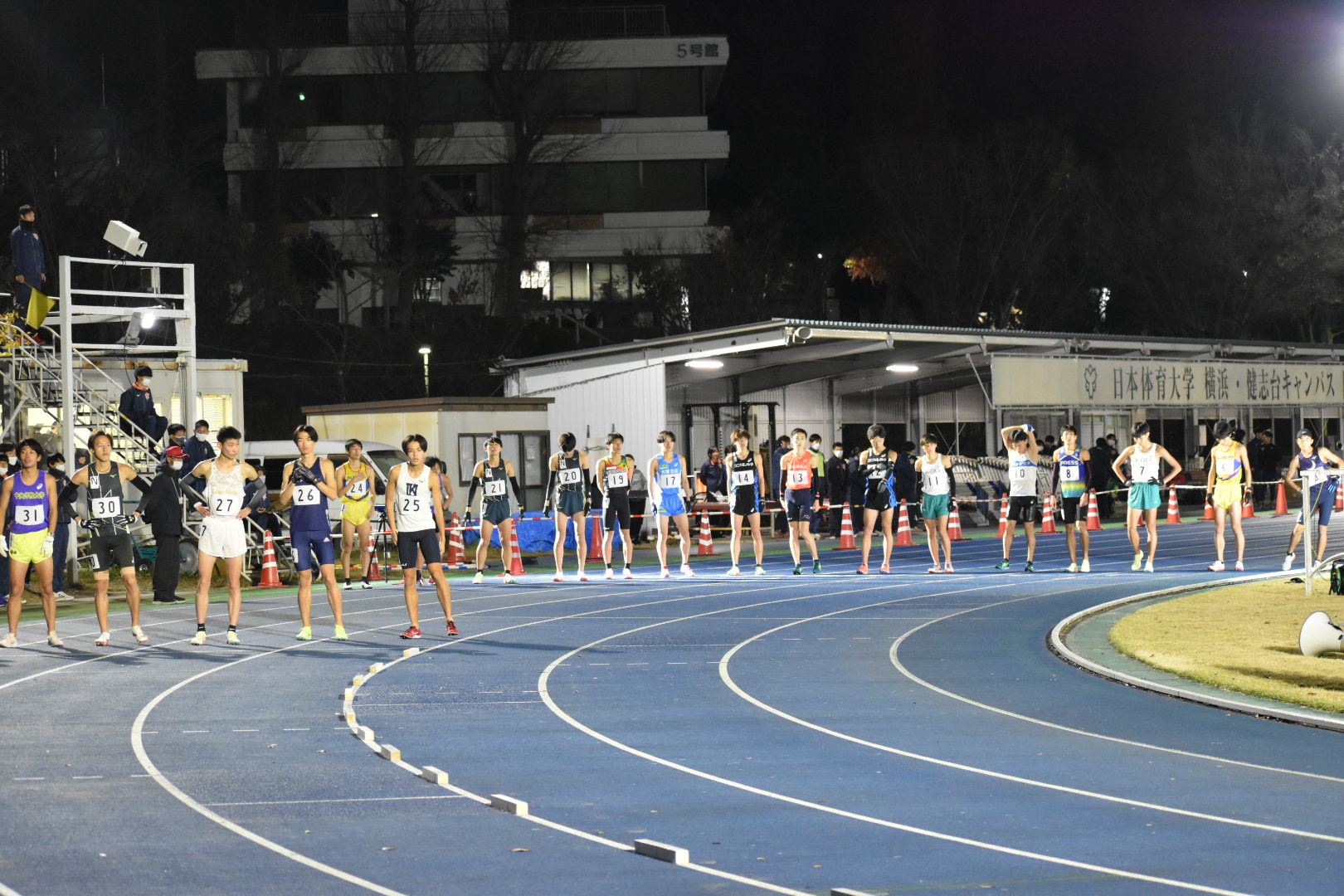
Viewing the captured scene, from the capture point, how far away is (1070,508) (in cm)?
2111

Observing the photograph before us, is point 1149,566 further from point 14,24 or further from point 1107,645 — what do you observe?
point 14,24

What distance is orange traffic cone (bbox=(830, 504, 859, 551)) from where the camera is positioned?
27.7 metres

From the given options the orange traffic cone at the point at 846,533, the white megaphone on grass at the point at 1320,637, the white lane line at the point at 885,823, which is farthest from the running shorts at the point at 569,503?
the white megaphone on grass at the point at 1320,637

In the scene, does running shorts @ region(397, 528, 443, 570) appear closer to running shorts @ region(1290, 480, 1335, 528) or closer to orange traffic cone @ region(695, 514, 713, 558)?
running shorts @ region(1290, 480, 1335, 528)

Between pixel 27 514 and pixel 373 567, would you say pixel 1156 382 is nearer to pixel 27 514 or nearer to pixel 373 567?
pixel 373 567

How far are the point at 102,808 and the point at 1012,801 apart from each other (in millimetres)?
4503

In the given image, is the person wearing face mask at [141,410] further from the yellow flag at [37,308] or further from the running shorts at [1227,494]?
the running shorts at [1227,494]

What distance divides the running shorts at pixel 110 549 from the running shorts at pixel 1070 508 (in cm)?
1177

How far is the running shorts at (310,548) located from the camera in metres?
14.9

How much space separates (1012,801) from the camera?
789 cm

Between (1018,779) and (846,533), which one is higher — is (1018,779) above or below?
below

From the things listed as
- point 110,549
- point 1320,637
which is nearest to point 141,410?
point 110,549

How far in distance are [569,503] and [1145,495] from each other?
7.63m

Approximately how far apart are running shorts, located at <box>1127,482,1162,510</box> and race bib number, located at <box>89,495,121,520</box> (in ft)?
41.3
